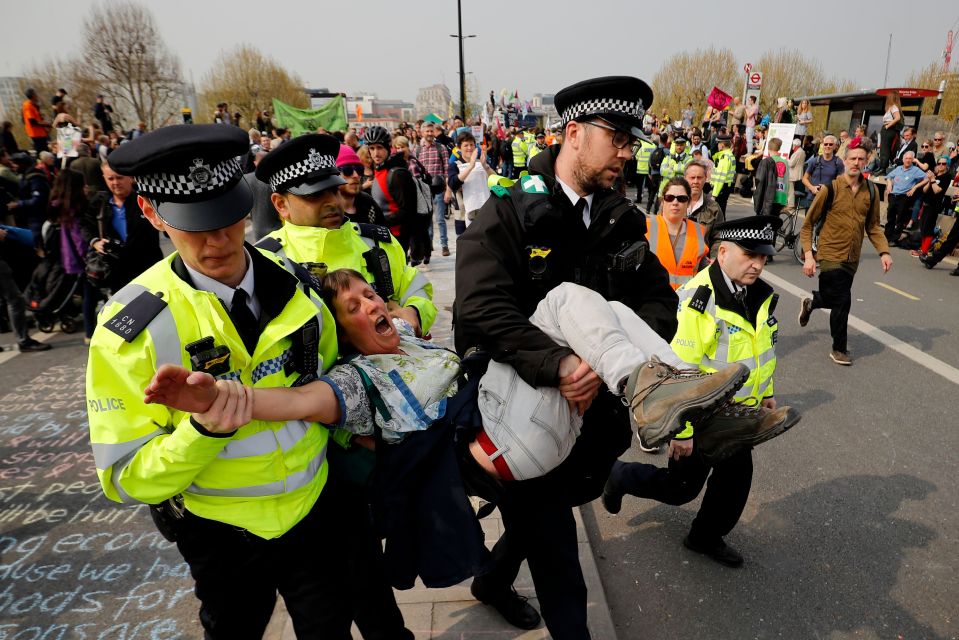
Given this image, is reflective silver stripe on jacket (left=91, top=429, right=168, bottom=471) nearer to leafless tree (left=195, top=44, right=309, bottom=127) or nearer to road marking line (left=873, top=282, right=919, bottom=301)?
road marking line (left=873, top=282, right=919, bottom=301)

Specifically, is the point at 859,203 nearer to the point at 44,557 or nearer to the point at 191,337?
the point at 191,337

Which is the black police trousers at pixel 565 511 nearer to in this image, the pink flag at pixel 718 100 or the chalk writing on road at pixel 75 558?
the chalk writing on road at pixel 75 558

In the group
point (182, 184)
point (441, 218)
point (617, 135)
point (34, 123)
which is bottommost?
point (441, 218)

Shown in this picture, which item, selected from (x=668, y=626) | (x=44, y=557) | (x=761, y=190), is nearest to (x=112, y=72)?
(x=761, y=190)

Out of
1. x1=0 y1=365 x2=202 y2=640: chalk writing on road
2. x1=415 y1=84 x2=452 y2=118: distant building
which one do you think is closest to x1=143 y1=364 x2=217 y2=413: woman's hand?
x1=0 y1=365 x2=202 y2=640: chalk writing on road

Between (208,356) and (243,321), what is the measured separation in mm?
191

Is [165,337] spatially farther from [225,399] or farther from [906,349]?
[906,349]

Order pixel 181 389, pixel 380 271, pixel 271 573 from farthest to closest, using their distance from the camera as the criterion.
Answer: pixel 380 271, pixel 271 573, pixel 181 389

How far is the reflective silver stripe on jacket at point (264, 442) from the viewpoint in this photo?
1700 mm

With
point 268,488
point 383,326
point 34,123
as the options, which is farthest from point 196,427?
point 34,123

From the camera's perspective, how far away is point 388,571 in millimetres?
1999

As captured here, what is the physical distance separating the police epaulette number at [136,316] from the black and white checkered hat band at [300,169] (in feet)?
4.45

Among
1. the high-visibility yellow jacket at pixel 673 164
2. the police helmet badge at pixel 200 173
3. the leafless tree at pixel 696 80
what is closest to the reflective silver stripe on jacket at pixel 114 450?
the police helmet badge at pixel 200 173

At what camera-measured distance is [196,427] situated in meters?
1.50
